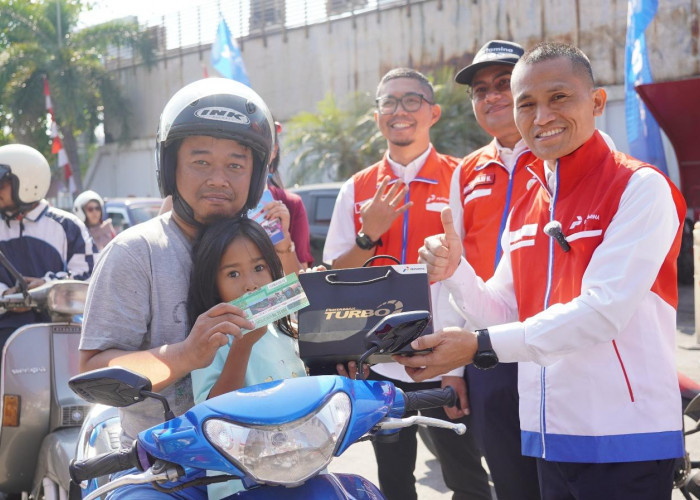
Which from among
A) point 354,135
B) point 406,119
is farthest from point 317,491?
point 354,135

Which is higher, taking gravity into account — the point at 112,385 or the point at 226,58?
the point at 226,58

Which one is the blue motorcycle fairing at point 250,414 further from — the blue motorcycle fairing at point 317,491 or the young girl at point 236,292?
the young girl at point 236,292

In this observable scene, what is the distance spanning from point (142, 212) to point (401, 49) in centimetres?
1177

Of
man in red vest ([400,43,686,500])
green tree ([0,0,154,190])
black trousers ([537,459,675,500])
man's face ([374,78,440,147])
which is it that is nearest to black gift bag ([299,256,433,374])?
man in red vest ([400,43,686,500])

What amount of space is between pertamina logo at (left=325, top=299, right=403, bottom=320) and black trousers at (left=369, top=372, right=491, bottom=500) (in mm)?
1284

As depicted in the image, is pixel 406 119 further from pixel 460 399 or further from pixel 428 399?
pixel 428 399

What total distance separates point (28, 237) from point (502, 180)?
2819mm

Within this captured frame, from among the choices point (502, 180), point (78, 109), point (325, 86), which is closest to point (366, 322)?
point (502, 180)

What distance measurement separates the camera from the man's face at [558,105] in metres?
2.50

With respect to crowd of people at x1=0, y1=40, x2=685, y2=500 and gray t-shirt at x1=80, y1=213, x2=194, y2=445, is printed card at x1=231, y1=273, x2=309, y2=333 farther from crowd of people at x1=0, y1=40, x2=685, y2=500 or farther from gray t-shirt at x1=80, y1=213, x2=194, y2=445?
gray t-shirt at x1=80, y1=213, x2=194, y2=445

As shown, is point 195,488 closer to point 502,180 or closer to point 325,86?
point 502,180

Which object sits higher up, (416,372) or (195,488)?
(416,372)

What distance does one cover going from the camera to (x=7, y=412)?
402 centimetres

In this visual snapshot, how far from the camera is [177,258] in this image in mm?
2395
